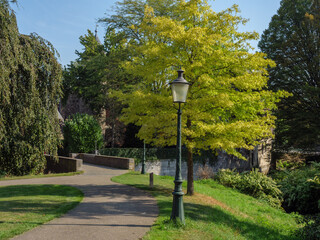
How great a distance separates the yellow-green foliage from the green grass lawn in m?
2.27

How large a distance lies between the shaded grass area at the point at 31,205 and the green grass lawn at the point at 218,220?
3.00 metres

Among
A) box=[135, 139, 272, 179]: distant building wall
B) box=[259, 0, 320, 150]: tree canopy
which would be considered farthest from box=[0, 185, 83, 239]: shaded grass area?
box=[259, 0, 320, 150]: tree canopy

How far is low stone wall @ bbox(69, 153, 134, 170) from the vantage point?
73.6 feet

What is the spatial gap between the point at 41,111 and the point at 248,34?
8.41 meters

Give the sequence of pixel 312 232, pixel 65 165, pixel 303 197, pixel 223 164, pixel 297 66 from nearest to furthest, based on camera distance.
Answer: pixel 312 232, pixel 303 197, pixel 65 165, pixel 297 66, pixel 223 164

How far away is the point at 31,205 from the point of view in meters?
9.62

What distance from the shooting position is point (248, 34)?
1197cm

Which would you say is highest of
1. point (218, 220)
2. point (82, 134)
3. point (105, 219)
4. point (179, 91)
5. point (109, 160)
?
point (179, 91)

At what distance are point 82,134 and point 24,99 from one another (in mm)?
20775

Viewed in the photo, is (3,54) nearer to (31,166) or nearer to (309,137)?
(31,166)

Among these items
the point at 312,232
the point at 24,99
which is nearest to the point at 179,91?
the point at 24,99

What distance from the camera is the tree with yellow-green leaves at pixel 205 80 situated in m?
10.9

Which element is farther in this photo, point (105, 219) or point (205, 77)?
point (205, 77)

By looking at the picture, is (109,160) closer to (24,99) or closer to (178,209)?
(24,99)
